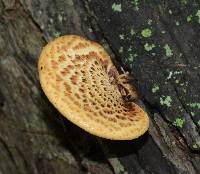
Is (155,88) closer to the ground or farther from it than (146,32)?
closer to the ground

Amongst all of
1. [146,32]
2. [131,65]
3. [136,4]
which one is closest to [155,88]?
[131,65]

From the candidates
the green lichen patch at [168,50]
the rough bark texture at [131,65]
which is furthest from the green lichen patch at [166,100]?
the green lichen patch at [168,50]

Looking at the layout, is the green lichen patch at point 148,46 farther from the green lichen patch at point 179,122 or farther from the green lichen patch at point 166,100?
the green lichen patch at point 179,122

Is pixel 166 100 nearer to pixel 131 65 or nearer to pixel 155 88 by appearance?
pixel 155 88

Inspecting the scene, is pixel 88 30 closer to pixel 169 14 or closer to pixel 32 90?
pixel 169 14

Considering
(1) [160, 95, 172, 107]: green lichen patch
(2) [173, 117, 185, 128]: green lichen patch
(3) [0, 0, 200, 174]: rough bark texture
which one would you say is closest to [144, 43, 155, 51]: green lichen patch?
(3) [0, 0, 200, 174]: rough bark texture

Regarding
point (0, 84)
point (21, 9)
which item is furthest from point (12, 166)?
point (21, 9)

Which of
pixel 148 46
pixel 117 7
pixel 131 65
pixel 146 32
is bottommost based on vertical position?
pixel 131 65
